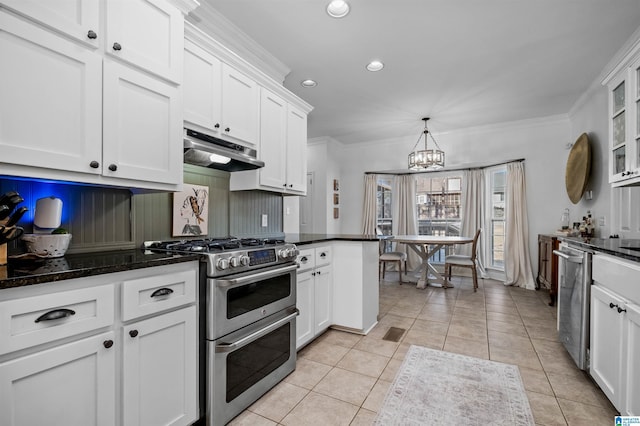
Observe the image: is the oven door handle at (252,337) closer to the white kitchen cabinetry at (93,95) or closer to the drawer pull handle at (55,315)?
the drawer pull handle at (55,315)

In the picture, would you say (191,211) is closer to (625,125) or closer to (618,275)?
(618,275)

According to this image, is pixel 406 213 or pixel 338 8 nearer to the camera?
pixel 338 8

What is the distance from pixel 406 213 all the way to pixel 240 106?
4.46 metres

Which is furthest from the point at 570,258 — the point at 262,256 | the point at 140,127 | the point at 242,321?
the point at 140,127

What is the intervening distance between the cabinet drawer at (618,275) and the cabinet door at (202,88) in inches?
99.5

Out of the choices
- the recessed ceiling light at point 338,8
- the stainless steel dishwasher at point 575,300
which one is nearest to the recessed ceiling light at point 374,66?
the recessed ceiling light at point 338,8

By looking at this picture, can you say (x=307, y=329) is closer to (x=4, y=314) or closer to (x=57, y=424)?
(x=57, y=424)

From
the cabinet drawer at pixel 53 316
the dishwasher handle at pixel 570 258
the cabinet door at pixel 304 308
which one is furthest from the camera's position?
the cabinet door at pixel 304 308

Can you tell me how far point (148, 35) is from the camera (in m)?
1.59

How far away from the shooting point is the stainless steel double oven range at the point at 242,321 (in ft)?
5.07

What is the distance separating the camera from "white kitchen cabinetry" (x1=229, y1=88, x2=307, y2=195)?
259cm

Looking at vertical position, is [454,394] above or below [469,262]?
below

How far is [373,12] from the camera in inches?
91.7

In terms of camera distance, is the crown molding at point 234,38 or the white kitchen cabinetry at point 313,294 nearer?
the crown molding at point 234,38
